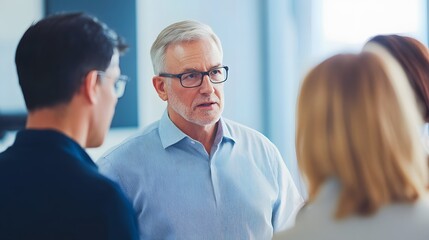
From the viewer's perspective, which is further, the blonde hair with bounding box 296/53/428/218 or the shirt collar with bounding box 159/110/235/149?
the shirt collar with bounding box 159/110/235/149

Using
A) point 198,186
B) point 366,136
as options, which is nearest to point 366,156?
point 366,136

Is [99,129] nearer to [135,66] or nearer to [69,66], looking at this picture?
[69,66]

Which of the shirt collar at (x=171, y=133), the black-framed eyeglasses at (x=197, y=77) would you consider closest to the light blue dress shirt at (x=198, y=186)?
the shirt collar at (x=171, y=133)

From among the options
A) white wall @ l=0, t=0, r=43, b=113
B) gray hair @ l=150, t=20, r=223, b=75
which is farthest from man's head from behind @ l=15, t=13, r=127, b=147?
white wall @ l=0, t=0, r=43, b=113

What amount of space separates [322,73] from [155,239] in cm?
84

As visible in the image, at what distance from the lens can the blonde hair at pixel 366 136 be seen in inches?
38.4

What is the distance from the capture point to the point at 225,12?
10.3 ft

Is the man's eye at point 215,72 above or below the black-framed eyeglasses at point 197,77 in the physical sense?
above

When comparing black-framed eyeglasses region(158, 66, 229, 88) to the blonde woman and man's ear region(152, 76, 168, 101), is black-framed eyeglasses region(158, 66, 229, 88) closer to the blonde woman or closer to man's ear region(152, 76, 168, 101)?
man's ear region(152, 76, 168, 101)

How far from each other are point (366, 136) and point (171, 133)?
35.4 inches

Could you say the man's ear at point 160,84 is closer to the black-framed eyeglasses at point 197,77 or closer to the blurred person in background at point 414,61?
the black-framed eyeglasses at point 197,77

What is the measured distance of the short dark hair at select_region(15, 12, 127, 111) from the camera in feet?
3.53

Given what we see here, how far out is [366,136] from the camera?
977 millimetres

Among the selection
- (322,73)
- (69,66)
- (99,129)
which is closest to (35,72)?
(69,66)
